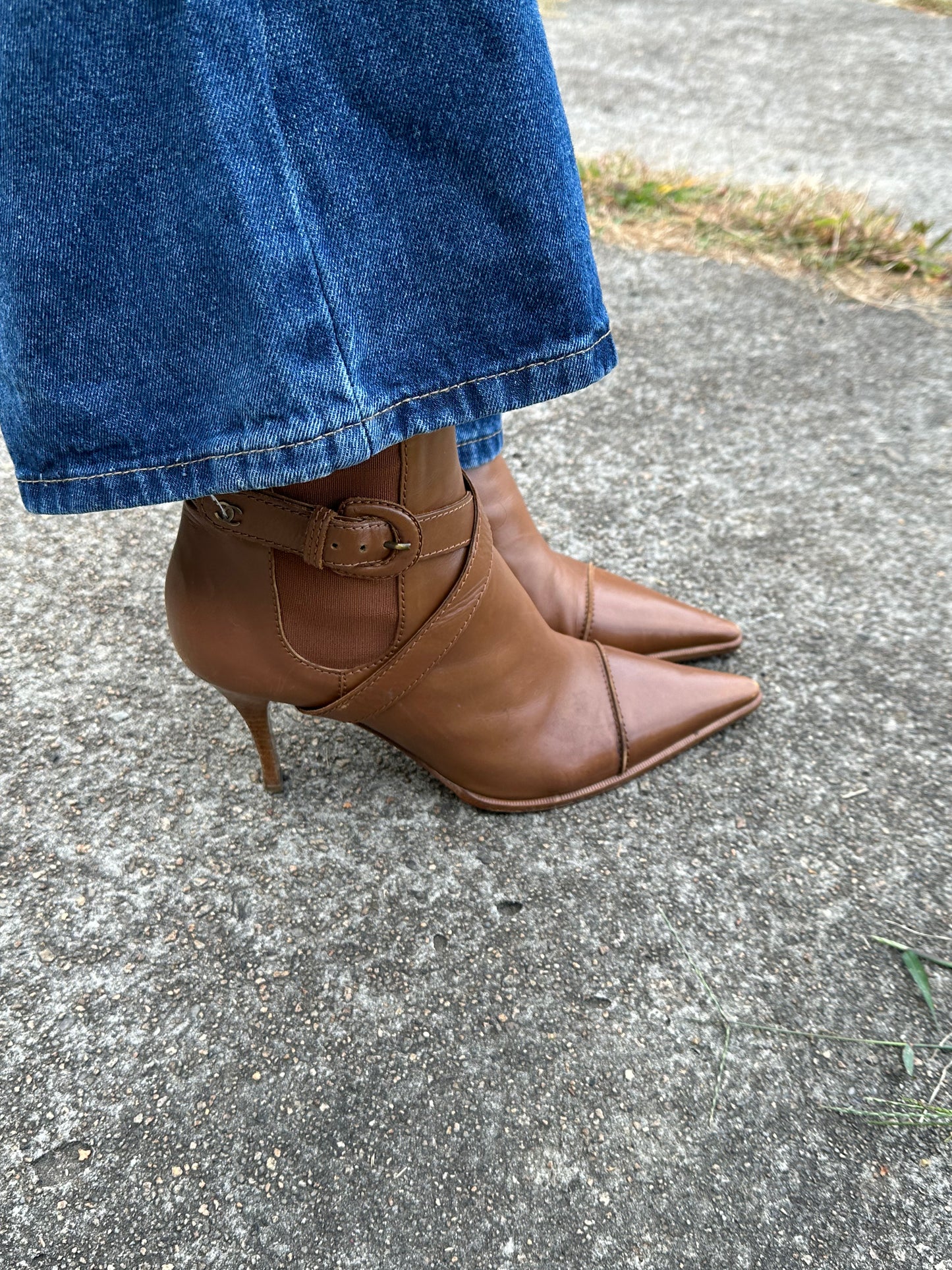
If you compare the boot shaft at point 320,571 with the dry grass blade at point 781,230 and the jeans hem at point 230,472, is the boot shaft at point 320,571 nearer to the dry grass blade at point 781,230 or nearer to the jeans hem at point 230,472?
the jeans hem at point 230,472

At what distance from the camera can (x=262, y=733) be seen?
3.18 feet

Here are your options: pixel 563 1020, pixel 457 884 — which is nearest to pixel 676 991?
pixel 563 1020

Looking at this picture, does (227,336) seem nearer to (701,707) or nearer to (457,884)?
(457,884)

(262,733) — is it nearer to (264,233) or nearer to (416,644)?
(416,644)

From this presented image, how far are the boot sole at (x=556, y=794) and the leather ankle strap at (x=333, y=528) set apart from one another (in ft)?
0.73

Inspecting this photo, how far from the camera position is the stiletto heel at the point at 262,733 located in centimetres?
93

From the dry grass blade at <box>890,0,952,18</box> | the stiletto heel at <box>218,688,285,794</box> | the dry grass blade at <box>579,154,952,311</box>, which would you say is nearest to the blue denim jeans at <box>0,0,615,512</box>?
the stiletto heel at <box>218,688,285,794</box>

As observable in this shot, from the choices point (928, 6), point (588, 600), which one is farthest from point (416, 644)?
point (928, 6)

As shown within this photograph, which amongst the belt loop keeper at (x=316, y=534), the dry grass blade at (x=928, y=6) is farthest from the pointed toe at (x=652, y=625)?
the dry grass blade at (x=928, y=6)

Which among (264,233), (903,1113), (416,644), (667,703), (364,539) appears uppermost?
(264,233)

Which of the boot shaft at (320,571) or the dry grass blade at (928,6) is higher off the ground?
the dry grass blade at (928,6)

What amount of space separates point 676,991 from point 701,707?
35 centimetres

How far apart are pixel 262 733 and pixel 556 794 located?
0.33m

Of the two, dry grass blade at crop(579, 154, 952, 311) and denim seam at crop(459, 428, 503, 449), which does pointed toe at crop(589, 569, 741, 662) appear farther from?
dry grass blade at crop(579, 154, 952, 311)
